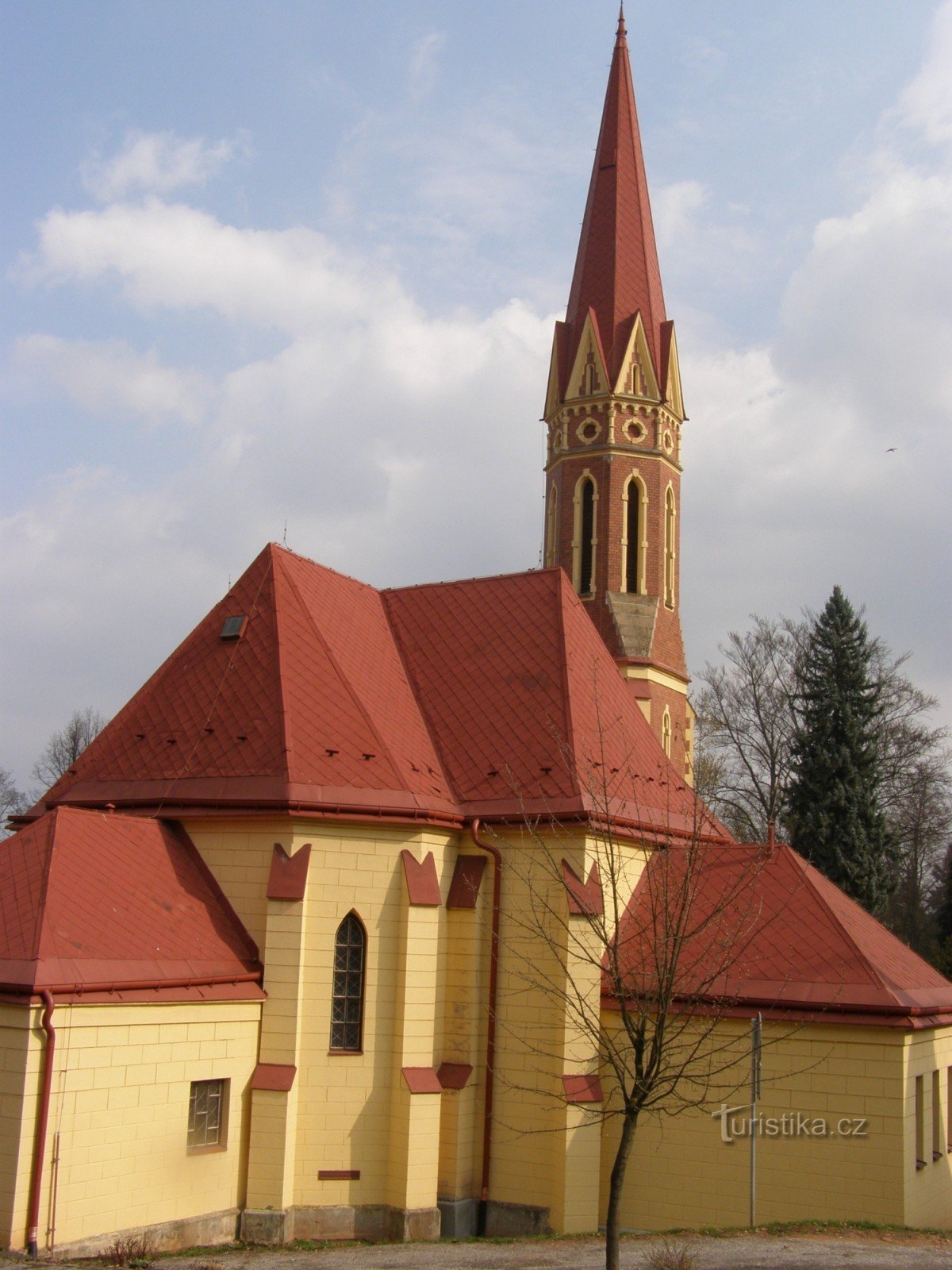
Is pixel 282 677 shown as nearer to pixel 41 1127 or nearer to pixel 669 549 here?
pixel 41 1127

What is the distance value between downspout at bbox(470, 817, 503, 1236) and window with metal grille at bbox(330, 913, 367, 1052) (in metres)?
2.11

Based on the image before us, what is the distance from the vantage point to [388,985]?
17453 mm

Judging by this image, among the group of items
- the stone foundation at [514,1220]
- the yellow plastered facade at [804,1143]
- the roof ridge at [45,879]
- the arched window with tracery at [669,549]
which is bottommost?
the stone foundation at [514,1220]

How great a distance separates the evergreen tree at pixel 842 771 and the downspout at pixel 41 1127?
23688 millimetres

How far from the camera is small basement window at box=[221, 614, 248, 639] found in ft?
64.3

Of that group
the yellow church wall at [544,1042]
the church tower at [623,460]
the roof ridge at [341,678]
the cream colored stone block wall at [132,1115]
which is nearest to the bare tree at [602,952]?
the yellow church wall at [544,1042]

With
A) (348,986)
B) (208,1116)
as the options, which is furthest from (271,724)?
(208,1116)

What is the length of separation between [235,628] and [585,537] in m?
10.6

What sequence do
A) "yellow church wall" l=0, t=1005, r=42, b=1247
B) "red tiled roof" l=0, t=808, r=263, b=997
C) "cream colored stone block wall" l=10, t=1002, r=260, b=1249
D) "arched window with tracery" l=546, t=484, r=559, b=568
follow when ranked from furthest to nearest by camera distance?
1. "arched window with tracery" l=546, t=484, r=559, b=568
2. "red tiled roof" l=0, t=808, r=263, b=997
3. "cream colored stone block wall" l=10, t=1002, r=260, b=1249
4. "yellow church wall" l=0, t=1005, r=42, b=1247

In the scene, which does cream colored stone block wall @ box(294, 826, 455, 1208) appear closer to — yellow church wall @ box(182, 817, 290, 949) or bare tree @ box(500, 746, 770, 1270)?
yellow church wall @ box(182, 817, 290, 949)

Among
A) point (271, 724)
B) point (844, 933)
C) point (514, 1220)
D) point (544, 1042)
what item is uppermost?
point (271, 724)

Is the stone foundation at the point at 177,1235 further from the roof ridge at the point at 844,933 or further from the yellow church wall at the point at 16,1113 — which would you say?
the roof ridge at the point at 844,933

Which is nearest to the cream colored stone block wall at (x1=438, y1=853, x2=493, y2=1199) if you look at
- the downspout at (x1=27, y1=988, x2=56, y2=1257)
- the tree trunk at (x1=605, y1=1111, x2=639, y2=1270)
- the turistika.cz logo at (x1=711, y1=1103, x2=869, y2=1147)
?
the turistika.cz logo at (x1=711, y1=1103, x2=869, y2=1147)

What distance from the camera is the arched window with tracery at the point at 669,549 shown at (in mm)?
28000
